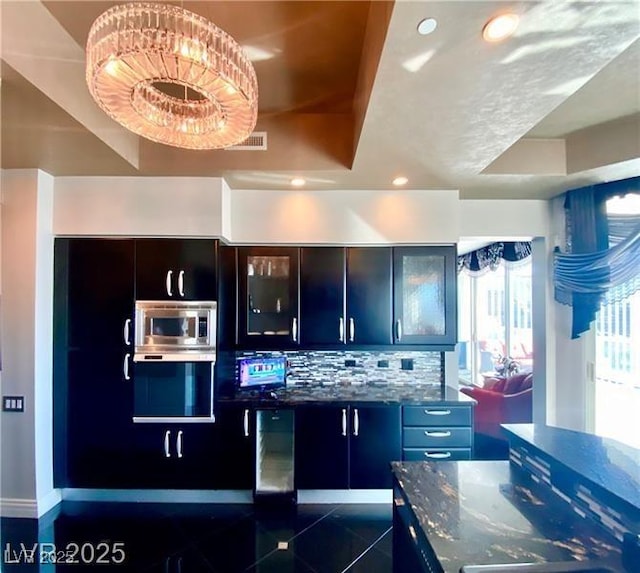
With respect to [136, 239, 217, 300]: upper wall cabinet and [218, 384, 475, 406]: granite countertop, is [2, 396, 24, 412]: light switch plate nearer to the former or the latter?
[136, 239, 217, 300]: upper wall cabinet

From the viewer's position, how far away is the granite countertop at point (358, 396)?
2986 mm

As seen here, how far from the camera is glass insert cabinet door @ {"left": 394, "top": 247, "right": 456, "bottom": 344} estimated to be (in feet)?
10.7

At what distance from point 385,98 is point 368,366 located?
2422mm

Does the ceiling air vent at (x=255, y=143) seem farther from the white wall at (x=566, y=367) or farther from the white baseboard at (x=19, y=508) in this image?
the white baseboard at (x=19, y=508)

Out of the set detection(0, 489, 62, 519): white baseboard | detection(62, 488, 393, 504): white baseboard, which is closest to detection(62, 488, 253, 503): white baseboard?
detection(62, 488, 393, 504): white baseboard

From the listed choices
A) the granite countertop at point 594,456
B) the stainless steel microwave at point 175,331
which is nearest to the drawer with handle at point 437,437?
the granite countertop at point 594,456

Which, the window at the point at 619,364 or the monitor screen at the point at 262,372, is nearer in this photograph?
the window at the point at 619,364

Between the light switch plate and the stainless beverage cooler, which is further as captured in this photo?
the stainless beverage cooler

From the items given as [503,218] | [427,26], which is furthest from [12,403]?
[503,218]

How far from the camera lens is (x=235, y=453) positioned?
2998 mm

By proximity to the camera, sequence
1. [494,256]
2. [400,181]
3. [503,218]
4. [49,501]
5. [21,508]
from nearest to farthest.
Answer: [21,508]
[49,501]
[400,181]
[503,218]
[494,256]

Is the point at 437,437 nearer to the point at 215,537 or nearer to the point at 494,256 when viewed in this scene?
the point at 215,537

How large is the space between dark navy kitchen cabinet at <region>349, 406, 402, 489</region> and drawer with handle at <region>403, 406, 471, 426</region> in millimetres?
90

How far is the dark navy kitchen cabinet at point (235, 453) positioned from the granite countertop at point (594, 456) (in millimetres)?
1999
